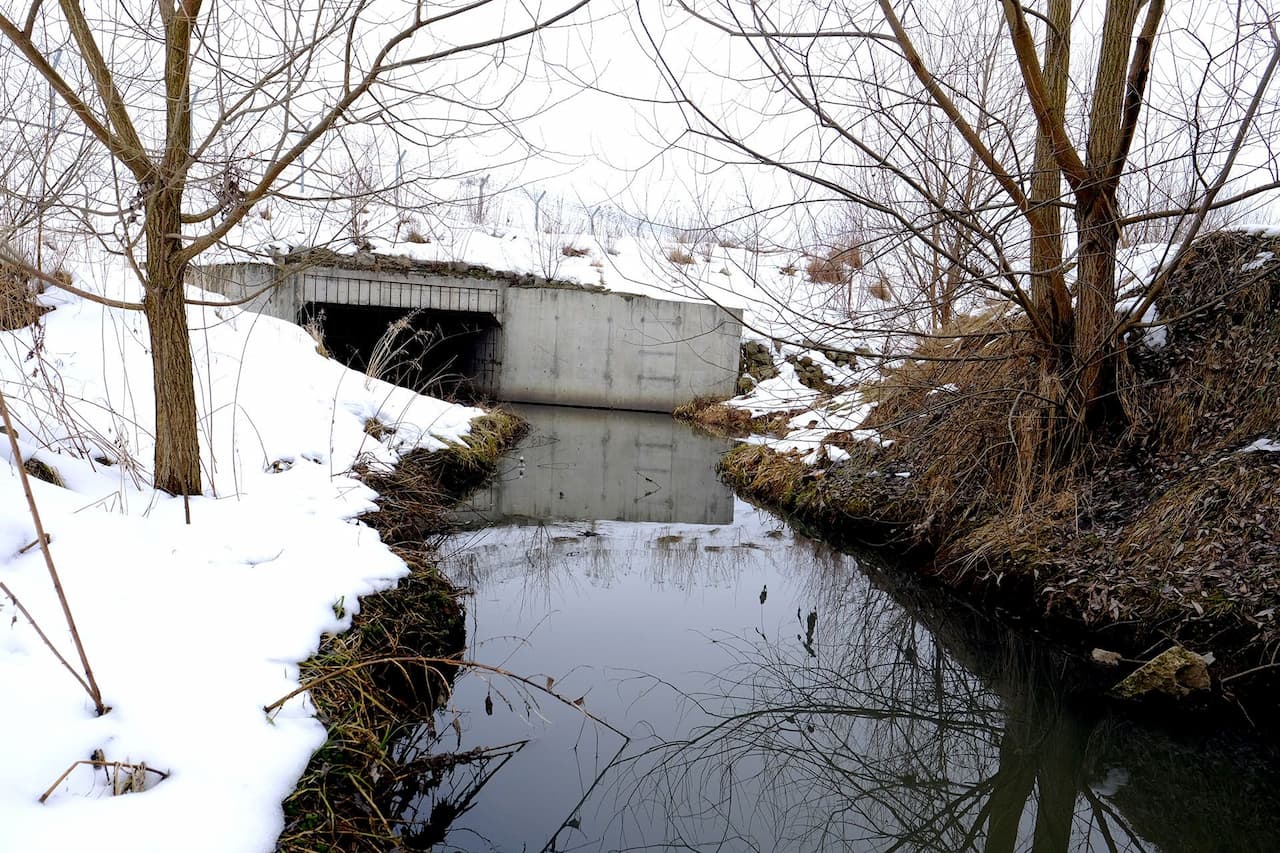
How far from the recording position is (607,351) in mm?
13773

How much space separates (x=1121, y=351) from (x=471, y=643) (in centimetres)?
345

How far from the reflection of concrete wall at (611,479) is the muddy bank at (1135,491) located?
1.48 meters

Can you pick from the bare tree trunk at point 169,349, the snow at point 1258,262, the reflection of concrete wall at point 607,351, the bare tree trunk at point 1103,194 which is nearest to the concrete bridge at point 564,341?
the reflection of concrete wall at point 607,351

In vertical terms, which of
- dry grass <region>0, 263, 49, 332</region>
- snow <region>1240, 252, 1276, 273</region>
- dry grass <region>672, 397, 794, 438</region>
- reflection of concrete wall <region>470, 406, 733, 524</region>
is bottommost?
reflection of concrete wall <region>470, 406, 733, 524</region>

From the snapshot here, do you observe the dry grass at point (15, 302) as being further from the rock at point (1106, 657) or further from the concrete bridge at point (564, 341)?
the concrete bridge at point (564, 341)

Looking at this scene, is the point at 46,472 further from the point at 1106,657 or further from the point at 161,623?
the point at 1106,657

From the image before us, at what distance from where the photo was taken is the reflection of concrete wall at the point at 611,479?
6.36m

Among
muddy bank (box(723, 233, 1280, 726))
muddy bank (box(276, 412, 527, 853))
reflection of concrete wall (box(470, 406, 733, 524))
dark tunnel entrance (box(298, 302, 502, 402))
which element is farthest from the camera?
dark tunnel entrance (box(298, 302, 502, 402))

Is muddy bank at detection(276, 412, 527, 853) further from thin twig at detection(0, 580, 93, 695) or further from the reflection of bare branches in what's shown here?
the reflection of bare branches

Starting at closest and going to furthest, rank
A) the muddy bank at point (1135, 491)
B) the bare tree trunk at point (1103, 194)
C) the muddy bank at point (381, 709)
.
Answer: the muddy bank at point (381, 709), the muddy bank at point (1135, 491), the bare tree trunk at point (1103, 194)

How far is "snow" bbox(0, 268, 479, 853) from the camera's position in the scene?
1689mm

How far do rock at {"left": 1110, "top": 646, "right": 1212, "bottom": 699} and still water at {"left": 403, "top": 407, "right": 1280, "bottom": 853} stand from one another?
190 mm

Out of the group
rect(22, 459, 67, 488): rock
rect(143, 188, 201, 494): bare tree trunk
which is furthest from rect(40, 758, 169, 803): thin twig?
rect(22, 459, 67, 488): rock

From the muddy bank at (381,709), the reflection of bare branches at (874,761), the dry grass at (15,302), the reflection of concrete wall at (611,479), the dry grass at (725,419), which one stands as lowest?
the reflection of bare branches at (874,761)
